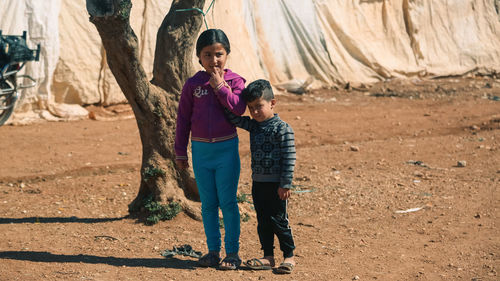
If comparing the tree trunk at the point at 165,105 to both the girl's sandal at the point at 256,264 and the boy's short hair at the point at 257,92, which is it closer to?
the girl's sandal at the point at 256,264

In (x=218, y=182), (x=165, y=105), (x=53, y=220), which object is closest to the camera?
(x=218, y=182)

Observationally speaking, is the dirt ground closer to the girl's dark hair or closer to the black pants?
the black pants

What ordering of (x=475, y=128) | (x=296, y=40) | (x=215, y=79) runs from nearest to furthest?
(x=215, y=79) < (x=475, y=128) < (x=296, y=40)

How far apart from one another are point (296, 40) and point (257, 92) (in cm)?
1030

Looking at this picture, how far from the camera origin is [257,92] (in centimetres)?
423

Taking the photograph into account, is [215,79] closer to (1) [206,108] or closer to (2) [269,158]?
(1) [206,108]

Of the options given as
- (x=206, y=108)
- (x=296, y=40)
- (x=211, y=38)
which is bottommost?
(x=206, y=108)

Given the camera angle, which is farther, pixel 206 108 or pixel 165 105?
pixel 165 105

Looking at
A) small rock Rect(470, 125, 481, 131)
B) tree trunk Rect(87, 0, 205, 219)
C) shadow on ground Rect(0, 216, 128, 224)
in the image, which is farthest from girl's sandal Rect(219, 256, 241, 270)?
small rock Rect(470, 125, 481, 131)

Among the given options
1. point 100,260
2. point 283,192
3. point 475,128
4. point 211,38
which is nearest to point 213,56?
point 211,38

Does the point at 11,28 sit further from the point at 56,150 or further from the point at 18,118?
the point at 56,150

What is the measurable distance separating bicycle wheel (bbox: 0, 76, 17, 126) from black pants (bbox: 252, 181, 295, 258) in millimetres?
6490

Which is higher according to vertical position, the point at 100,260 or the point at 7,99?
the point at 7,99

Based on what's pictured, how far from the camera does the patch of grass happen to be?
570cm
